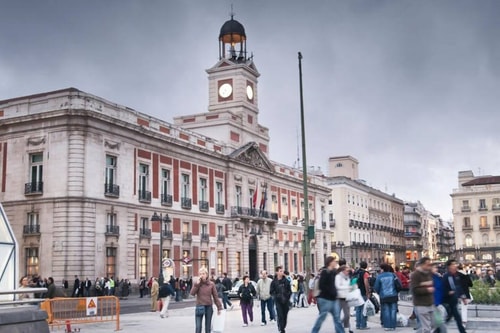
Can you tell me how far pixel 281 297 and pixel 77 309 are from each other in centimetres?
628

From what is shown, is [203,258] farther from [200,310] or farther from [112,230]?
[200,310]

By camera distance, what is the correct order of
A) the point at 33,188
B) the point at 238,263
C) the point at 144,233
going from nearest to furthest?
the point at 33,188
the point at 144,233
the point at 238,263

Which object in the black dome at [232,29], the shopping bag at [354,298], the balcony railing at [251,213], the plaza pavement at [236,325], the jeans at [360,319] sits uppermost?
the black dome at [232,29]

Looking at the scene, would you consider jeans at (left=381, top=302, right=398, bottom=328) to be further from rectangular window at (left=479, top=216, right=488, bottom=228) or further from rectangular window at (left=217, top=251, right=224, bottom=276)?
rectangular window at (left=479, top=216, right=488, bottom=228)

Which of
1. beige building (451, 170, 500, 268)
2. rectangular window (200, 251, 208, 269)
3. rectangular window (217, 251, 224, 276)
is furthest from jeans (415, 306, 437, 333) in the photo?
beige building (451, 170, 500, 268)

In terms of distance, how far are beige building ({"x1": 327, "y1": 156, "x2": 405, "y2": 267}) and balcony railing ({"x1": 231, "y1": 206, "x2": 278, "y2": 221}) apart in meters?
18.2

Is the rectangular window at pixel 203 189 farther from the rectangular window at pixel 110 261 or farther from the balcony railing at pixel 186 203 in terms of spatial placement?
the rectangular window at pixel 110 261

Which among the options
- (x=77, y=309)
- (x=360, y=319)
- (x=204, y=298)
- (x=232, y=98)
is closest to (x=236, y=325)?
(x=360, y=319)

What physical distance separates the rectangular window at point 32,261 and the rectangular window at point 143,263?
6.68m

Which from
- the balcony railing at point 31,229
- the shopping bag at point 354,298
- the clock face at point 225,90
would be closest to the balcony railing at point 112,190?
the balcony railing at point 31,229

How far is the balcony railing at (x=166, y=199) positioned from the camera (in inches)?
1754

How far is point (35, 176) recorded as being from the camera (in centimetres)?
3875

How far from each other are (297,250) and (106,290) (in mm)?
32354

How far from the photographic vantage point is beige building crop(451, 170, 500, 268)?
3752 inches
